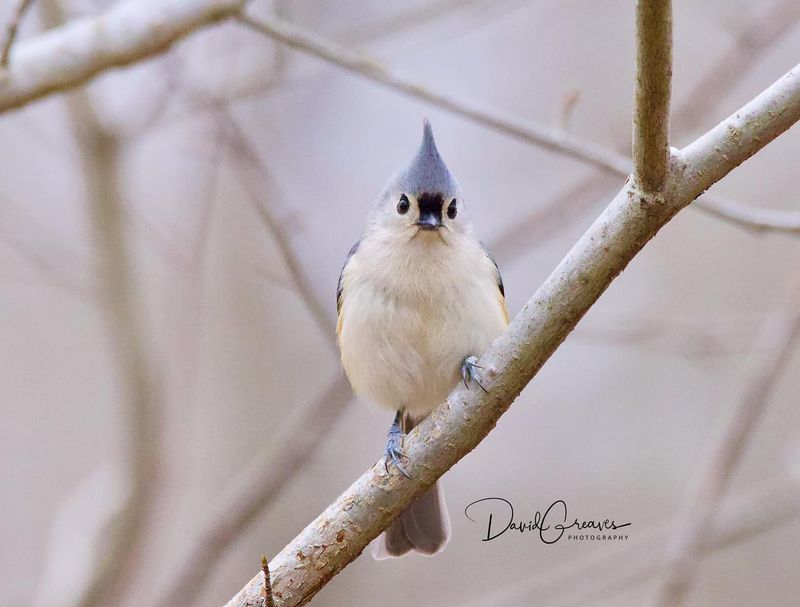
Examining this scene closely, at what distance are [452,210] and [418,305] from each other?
1.10 ft

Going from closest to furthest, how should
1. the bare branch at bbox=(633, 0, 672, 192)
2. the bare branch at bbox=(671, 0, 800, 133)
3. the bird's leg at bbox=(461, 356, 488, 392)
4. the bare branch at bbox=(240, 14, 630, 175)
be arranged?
the bare branch at bbox=(633, 0, 672, 192) → the bird's leg at bbox=(461, 356, 488, 392) → the bare branch at bbox=(240, 14, 630, 175) → the bare branch at bbox=(671, 0, 800, 133)

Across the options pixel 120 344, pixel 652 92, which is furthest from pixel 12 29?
pixel 652 92

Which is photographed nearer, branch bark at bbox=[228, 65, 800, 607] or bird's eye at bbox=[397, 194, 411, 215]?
branch bark at bbox=[228, 65, 800, 607]

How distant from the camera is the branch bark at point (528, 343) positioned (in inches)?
66.2

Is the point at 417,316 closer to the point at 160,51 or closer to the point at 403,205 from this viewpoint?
the point at 403,205

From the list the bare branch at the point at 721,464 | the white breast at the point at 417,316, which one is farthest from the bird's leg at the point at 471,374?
the bare branch at the point at 721,464

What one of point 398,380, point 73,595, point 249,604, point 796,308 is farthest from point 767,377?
point 73,595

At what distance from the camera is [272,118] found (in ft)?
16.9

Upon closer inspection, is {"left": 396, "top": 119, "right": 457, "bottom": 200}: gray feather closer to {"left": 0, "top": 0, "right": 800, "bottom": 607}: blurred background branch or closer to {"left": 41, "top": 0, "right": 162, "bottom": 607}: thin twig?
{"left": 0, "top": 0, "right": 800, "bottom": 607}: blurred background branch

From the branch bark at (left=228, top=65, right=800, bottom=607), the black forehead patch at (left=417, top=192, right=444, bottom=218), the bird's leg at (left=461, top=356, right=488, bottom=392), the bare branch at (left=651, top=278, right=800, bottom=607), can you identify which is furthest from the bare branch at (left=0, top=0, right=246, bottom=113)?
the bare branch at (left=651, top=278, right=800, bottom=607)

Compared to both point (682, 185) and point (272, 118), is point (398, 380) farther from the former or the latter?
point (272, 118)

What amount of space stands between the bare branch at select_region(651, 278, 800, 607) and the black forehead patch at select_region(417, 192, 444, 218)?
1.27 metres

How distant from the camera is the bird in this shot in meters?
2.51

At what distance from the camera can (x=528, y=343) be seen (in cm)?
183
